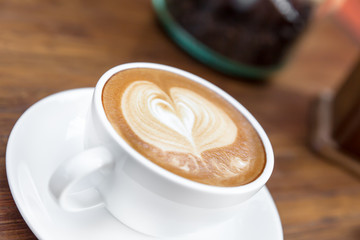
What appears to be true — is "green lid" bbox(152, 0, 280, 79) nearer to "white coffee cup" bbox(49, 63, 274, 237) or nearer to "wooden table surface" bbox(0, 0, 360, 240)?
"wooden table surface" bbox(0, 0, 360, 240)

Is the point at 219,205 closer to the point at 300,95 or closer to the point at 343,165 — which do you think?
the point at 343,165

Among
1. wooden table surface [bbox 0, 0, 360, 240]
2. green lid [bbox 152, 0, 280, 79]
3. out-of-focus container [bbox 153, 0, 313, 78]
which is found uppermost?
out-of-focus container [bbox 153, 0, 313, 78]

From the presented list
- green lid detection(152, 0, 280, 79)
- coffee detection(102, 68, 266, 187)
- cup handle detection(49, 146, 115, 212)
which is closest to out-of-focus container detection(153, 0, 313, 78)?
green lid detection(152, 0, 280, 79)

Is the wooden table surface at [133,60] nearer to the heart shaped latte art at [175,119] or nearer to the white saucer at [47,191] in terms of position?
the white saucer at [47,191]

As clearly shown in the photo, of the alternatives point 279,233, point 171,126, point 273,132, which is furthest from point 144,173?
point 273,132

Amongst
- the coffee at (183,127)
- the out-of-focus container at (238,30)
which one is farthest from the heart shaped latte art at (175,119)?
the out-of-focus container at (238,30)

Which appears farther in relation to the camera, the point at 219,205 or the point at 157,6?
the point at 157,6
